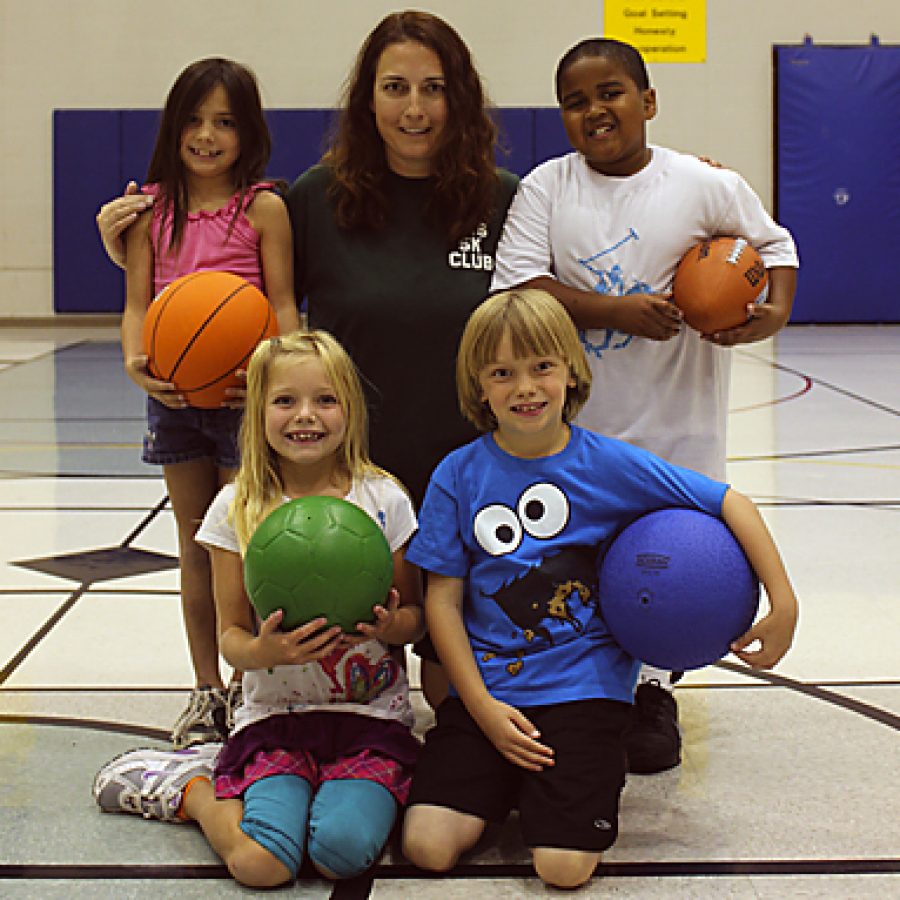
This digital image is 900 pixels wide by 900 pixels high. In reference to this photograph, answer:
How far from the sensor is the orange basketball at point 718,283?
2.45m

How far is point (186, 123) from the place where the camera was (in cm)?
255

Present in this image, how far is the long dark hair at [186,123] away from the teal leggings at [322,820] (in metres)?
1.10

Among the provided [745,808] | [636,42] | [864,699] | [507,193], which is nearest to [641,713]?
[745,808]

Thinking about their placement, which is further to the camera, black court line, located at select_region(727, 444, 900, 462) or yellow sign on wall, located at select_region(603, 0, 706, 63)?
yellow sign on wall, located at select_region(603, 0, 706, 63)

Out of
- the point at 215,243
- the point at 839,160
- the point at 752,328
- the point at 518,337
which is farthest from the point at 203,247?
the point at 839,160

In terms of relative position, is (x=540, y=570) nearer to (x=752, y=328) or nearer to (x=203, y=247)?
(x=752, y=328)

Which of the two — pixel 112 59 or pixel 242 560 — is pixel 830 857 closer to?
pixel 242 560

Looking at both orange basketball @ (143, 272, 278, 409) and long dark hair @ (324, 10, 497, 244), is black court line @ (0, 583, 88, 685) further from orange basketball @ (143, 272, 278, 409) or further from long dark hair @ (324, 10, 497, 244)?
long dark hair @ (324, 10, 497, 244)

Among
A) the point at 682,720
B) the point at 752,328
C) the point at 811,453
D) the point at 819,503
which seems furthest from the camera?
the point at 811,453

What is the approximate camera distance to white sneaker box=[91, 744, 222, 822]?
2.17 metres

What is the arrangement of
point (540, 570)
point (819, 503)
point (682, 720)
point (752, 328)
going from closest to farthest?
point (540, 570)
point (752, 328)
point (682, 720)
point (819, 503)

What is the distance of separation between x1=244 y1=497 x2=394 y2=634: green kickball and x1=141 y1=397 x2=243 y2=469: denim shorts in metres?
0.53

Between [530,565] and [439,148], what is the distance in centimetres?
87

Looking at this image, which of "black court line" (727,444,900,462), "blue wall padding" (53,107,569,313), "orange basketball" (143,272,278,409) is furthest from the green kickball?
"blue wall padding" (53,107,569,313)
